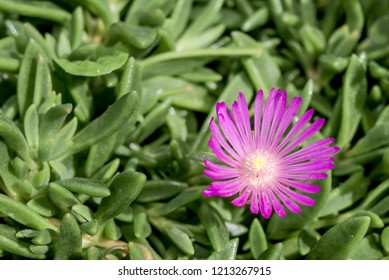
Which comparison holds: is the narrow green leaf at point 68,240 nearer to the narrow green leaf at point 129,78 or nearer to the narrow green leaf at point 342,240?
the narrow green leaf at point 129,78

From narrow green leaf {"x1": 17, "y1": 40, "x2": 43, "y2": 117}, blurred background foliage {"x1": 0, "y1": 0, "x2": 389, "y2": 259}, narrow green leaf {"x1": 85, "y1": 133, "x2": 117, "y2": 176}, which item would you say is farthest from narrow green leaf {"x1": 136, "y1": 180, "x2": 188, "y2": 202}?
narrow green leaf {"x1": 17, "y1": 40, "x2": 43, "y2": 117}

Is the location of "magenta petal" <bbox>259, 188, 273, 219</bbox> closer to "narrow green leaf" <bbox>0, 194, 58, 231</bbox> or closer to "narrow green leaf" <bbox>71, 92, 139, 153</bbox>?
"narrow green leaf" <bbox>71, 92, 139, 153</bbox>

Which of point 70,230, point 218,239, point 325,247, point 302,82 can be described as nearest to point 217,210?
point 218,239

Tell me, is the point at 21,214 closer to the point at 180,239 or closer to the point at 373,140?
the point at 180,239

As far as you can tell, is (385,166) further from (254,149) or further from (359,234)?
(254,149)

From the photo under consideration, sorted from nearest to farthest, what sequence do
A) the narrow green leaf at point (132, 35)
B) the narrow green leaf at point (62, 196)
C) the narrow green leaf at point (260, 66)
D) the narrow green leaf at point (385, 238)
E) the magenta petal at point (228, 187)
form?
the magenta petal at point (228, 187)
the narrow green leaf at point (62, 196)
the narrow green leaf at point (385, 238)
the narrow green leaf at point (132, 35)
the narrow green leaf at point (260, 66)

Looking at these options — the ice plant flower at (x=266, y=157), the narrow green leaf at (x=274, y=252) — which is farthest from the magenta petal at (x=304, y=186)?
the narrow green leaf at (x=274, y=252)

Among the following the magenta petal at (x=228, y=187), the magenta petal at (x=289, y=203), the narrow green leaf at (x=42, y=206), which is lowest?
the narrow green leaf at (x=42, y=206)
